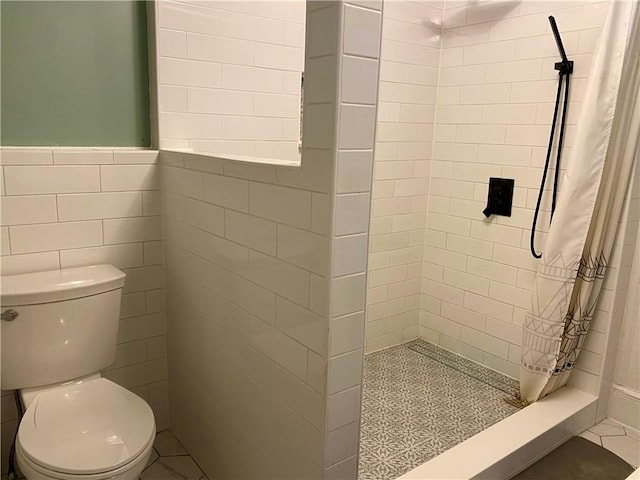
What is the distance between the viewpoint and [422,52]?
2959mm

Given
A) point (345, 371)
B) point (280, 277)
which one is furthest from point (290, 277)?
point (345, 371)

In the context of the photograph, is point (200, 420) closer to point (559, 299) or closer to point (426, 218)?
point (559, 299)

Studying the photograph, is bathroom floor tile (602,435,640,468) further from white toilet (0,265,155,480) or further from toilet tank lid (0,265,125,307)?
toilet tank lid (0,265,125,307)

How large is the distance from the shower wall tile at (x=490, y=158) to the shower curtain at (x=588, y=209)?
274 mm

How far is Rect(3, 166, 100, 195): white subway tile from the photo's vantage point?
1894mm

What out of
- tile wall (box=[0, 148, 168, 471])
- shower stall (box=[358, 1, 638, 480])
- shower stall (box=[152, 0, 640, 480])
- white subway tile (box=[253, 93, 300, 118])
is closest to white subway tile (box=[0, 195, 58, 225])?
tile wall (box=[0, 148, 168, 471])

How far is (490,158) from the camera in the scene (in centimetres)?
285

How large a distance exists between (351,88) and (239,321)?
0.91m

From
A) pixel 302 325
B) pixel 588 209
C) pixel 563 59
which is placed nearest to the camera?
pixel 302 325

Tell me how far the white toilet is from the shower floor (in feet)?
3.17

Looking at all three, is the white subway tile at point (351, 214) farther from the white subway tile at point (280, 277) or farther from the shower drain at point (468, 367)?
the shower drain at point (468, 367)

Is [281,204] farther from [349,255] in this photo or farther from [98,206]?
[98,206]

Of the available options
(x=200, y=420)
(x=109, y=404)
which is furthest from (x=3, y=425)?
(x=200, y=420)

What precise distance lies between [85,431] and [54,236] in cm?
79
